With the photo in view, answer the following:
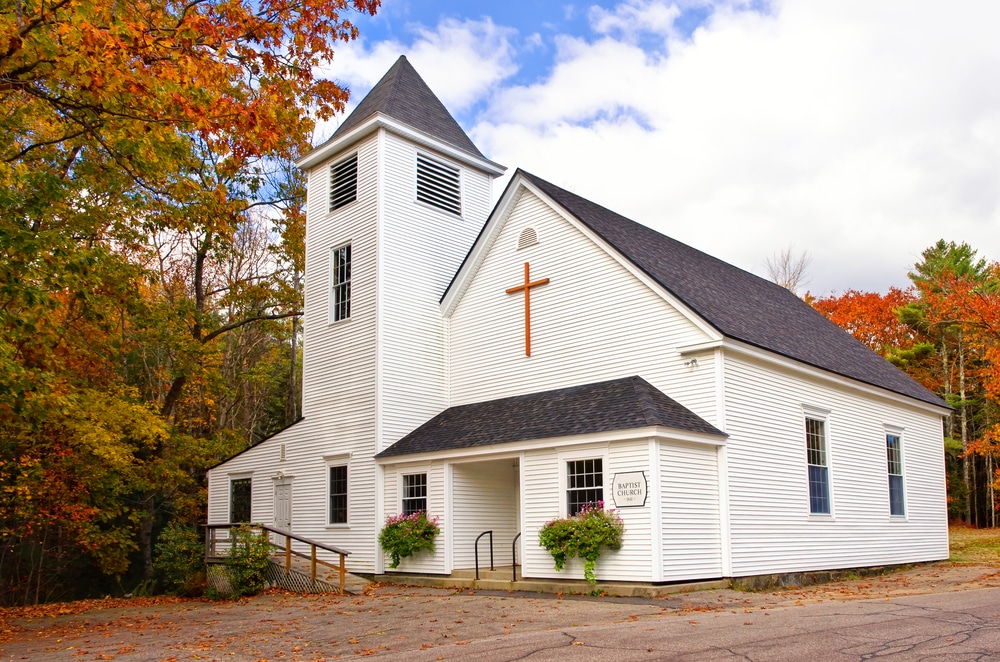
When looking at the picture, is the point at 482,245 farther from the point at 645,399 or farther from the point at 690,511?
the point at 690,511

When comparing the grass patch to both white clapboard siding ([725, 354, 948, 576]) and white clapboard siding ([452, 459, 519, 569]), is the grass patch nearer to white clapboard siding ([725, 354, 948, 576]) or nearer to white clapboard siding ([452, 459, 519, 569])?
white clapboard siding ([725, 354, 948, 576])

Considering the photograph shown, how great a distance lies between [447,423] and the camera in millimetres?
19172

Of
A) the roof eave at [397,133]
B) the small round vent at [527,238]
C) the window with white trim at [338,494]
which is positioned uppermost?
the roof eave at [397,133]

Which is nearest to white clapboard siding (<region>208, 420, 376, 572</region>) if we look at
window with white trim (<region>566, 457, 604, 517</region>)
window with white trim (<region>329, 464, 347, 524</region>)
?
window with white trim (<region>329, 464, 347, 524</region>)

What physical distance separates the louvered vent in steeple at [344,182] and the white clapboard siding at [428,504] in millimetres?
6777

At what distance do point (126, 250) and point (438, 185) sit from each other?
8604 mm

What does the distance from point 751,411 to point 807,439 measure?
2.45 meters

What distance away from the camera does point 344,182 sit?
71.0 feet

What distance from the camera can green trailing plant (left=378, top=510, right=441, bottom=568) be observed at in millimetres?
17656

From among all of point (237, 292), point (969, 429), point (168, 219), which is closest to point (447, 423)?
point (168, 219)

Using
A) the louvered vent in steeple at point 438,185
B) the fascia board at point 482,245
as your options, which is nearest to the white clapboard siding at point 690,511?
the fascia board at point 482,245

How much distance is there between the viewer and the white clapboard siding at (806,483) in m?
15.9

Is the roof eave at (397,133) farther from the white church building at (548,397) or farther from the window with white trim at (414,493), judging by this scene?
the window with white trim at (414,493)

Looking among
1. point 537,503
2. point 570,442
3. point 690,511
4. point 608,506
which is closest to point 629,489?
point 608,506
